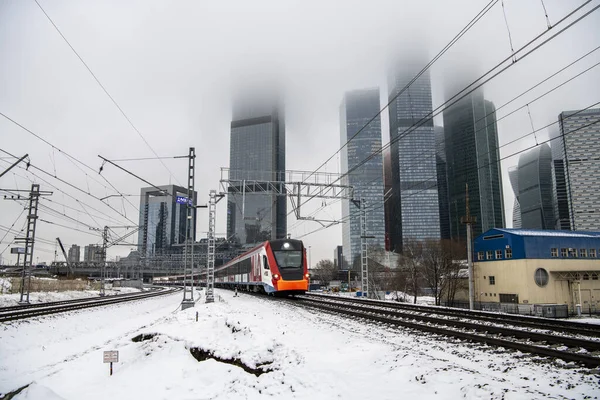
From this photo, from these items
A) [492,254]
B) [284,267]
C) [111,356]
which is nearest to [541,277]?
[492,254]

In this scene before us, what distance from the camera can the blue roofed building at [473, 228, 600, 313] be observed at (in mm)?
43406

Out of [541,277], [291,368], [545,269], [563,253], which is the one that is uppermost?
[563,253]

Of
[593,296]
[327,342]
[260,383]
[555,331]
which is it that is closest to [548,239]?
[593,296]

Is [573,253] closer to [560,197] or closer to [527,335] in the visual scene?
[527,335]

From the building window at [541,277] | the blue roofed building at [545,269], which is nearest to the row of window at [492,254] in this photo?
the blue roofed building at [545,269]

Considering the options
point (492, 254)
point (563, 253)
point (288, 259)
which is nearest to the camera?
point (288, 259)

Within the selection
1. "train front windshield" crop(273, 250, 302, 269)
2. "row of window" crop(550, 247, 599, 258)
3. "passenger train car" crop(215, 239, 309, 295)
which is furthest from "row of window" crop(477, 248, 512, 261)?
"train front windshield" crop(273, 250, 302, 269)

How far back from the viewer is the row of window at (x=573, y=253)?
148 ft

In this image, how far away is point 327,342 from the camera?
38.1 ft

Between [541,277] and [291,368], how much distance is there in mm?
43311

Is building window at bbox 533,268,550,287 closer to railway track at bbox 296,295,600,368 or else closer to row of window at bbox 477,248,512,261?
row of window at bbox 477,248,512,261

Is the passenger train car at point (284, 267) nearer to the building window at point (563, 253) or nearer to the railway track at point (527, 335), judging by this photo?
the railway track at point (527, 335)

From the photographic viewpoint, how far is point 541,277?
43.7m

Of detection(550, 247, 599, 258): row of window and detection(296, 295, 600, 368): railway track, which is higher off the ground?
detection(550, 247, 599, 258): row of window
